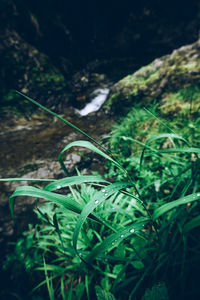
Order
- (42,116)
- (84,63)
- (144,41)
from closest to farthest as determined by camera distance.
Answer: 1. (42,116)
2. (84,63)
3. (144,41)

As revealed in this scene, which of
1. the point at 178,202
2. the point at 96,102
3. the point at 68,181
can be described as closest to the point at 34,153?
the point at 68,181

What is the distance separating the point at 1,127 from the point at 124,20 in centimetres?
835

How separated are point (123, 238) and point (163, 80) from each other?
3402mm

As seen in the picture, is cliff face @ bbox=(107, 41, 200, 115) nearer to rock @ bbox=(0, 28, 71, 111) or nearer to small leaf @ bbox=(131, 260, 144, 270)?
rock @ bbox=(0, 28, 71, 111)

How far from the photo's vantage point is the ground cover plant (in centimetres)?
46

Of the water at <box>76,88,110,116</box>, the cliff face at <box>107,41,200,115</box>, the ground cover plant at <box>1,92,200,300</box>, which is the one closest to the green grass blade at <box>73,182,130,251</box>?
the ground cover plant at <box>1,92,200,300</box>

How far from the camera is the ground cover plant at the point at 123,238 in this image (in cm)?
46

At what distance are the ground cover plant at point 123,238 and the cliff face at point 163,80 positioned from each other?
1454 millimetres

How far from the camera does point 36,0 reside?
4.57 metres

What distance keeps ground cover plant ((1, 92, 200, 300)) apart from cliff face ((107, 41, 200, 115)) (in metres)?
1.45

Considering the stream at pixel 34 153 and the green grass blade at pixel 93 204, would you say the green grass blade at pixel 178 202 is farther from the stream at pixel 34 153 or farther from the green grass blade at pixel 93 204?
the stream at pixel 34 153

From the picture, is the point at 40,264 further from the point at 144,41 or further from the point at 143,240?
the point at 144,41

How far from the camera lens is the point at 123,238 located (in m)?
0.47

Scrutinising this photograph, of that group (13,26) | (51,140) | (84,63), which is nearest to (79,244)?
(51,140)
